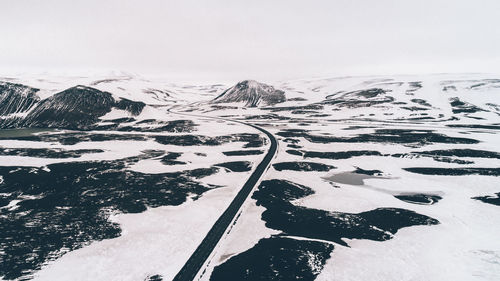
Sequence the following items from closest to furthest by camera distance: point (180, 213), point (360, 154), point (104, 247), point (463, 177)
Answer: point (104, 247), point (180, 213), point (463, 177), point (360, 154)

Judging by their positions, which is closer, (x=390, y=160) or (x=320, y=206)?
(x=320, y=206)

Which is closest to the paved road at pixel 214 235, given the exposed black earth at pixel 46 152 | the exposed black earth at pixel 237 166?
the exposed black earth at pixel 237 166

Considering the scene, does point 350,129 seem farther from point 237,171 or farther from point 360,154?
point 237,171

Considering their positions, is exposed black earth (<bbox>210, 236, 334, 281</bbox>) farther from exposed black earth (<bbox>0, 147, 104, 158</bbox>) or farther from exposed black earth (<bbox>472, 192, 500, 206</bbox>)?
exposed black earth (<bbox>0, 147, 104, 158</bbox>)

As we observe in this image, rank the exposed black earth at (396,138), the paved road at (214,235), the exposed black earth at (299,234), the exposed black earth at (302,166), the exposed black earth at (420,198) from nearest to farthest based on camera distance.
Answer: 1. the paved road at (214,235)
2. the exposed black earth at (299,234)
3. the exposed black earth at (420,198)
4. the exposed black earth at (302,166)
5. the exposed black earth at (396,138)

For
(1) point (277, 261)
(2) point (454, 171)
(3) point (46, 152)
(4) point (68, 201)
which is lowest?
(2) point (454, 171)

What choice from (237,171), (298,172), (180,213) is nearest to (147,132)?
(237,171)

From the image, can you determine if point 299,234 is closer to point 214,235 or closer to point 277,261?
point 277,261

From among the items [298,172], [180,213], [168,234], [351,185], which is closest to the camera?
[168,234]

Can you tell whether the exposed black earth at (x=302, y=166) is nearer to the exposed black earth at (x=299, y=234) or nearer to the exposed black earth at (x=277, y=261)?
the exposed black earth at (x=299, y=234)

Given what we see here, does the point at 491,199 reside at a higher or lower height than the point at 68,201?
A: lower

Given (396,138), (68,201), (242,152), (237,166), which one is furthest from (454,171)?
(68,201)
